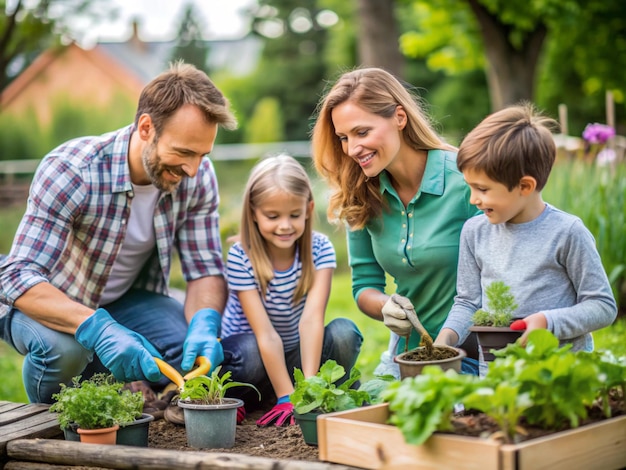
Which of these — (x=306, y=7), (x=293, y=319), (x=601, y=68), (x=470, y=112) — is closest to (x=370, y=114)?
(x=293, y=319)

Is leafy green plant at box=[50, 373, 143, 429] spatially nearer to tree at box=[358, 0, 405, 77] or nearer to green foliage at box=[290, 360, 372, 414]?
A: green foliage at box=[290, 360, 372, 414]

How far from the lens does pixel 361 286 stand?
9.87ft

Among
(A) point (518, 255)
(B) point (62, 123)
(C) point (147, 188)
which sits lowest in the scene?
(A) point (518, 255)

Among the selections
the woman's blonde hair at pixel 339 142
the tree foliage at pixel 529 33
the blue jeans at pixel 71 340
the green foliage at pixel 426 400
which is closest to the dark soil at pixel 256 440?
the blue jeans at pixel 71 340

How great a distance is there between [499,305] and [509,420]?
17.5 inches

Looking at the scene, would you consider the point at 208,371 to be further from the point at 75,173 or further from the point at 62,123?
the point at 62,123

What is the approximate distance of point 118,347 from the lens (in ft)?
8.66

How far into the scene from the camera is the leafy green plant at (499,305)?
216 centimetres

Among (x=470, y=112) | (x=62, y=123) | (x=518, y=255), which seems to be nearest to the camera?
(x=518, y=255)

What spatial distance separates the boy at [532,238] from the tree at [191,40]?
24763 millimetres

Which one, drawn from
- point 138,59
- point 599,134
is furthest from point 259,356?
point 138,59

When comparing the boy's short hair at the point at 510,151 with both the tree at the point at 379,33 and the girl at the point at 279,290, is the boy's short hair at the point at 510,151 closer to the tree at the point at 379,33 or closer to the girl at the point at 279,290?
the girl at the point at 279,290

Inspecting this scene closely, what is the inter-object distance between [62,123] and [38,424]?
12284 millimetres

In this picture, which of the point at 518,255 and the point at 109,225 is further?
the point at 109,225
